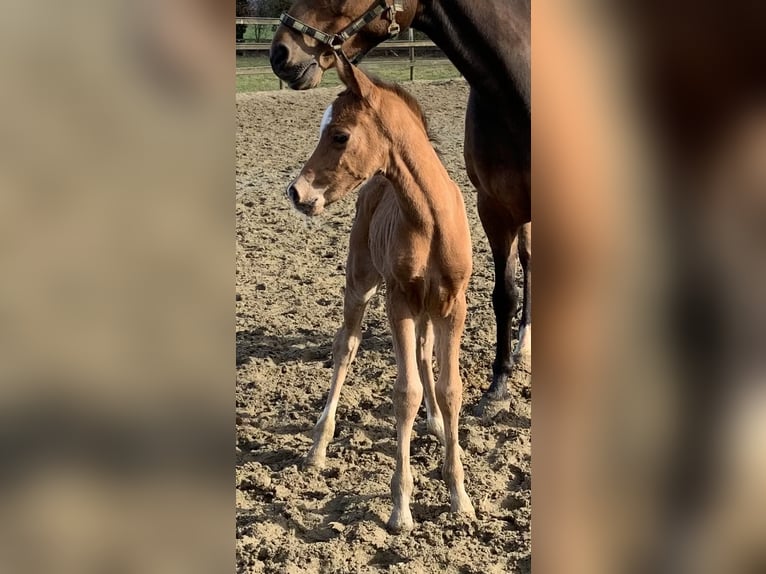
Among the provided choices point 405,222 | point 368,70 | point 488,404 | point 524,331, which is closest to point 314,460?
point 488,404

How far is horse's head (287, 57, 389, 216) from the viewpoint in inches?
94.5

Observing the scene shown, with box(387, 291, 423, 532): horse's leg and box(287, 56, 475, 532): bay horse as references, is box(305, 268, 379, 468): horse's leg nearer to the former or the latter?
box(287, 56, 475, 532): bay horse

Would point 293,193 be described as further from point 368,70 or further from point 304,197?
point 368,70

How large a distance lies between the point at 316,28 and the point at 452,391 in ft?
4.32

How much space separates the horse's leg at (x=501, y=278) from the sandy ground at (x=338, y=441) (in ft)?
0.39

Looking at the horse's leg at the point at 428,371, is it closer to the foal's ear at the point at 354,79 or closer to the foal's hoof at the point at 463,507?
the foal's hoof at the point at 463,507

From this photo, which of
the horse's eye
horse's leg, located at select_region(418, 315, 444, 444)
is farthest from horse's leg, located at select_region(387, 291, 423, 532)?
the horse's eye

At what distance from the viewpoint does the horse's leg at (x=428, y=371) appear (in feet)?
9.75
